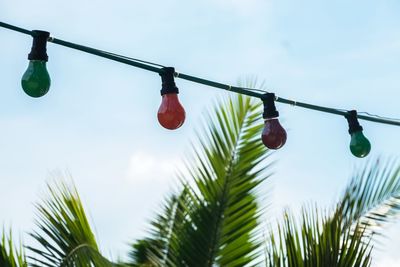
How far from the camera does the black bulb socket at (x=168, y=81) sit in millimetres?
3676

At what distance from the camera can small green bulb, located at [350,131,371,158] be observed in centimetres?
421

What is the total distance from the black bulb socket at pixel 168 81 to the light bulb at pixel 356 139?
98 cm

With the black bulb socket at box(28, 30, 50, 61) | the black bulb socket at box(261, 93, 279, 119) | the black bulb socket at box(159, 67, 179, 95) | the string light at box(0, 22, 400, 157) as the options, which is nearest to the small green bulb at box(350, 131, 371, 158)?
the string light at box(0, 22, 400, 157)

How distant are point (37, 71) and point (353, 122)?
1.63 meters

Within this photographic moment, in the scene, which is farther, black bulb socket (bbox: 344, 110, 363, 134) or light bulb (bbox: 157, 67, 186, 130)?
black bulb socket (bbox: 344, 110, 363, 134)

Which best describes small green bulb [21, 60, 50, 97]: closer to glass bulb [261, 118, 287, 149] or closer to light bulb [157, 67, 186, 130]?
light bulb [157, 67, 186, 130]

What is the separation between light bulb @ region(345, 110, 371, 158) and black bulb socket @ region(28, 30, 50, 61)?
59.0 inches

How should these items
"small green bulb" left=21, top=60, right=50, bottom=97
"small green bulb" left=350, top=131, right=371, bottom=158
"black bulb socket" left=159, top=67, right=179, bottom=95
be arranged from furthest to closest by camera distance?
"small green bulb" left=350, top=131, right=371, bottom=158 < "black bulb socket" left=159, top=67, right=179, bottom=95 < "small green bulb" left=21, top=60, right=50, bottom=97

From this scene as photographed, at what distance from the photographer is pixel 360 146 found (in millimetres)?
4227

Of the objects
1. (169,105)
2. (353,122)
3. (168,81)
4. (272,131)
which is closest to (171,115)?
(169,105)

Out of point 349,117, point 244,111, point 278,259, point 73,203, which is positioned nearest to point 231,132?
point 244,111

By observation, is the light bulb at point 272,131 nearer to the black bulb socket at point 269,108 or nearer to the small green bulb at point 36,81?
the black bulb socket at point 269,108

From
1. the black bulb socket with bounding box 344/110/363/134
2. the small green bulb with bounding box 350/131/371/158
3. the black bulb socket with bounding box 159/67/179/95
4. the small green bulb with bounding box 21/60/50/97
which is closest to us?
the small green bulb with bounding box 21/60/50/97

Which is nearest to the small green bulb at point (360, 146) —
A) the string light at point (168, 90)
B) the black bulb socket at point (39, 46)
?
the string light at point (168, 90)
